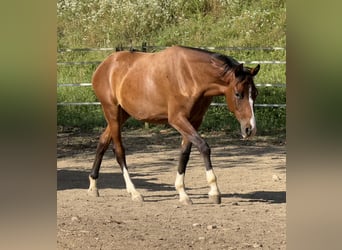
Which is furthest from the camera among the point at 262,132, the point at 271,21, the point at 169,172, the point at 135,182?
the point at 271,21

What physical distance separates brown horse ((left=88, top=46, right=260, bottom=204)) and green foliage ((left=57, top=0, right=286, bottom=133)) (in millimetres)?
4383

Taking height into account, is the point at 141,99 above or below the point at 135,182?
above

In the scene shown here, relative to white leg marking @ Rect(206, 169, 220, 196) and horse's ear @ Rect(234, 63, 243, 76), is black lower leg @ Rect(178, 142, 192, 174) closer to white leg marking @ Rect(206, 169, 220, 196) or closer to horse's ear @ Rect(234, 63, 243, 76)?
white leg marking @ Rect(206, 169, 220, 196)

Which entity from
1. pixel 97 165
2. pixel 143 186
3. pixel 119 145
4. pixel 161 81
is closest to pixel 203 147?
pixel 161 81

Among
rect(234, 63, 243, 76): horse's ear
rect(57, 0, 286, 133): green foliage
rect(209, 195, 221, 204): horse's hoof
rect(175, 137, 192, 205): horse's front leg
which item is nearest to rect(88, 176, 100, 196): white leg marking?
rect(175, 137, 192, 205): horse's front leg

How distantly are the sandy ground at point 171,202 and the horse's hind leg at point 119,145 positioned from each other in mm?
104

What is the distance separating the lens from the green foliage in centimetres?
1079

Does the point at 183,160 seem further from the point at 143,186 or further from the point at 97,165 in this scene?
the point at 143,186

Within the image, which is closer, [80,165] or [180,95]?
[180,95]

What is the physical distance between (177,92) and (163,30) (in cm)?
802

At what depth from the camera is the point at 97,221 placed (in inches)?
187
